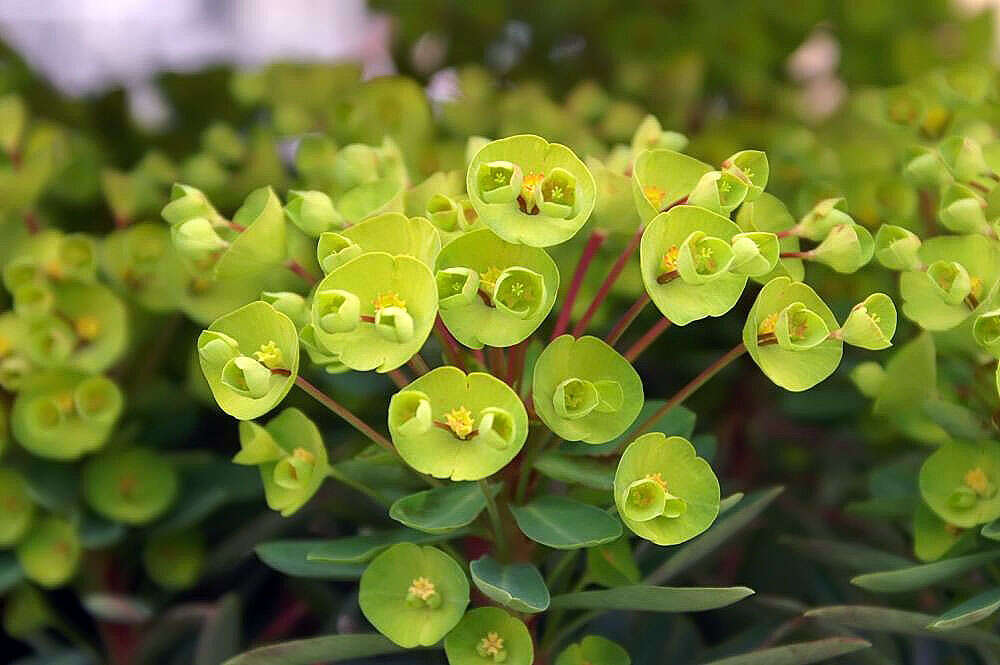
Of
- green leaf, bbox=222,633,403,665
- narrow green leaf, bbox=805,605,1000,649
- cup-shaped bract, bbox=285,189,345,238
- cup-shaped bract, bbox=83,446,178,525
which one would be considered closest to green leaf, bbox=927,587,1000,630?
narrow green leaf, bbox=805,605,1000,649

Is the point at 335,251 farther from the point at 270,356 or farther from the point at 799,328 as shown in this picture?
the point at 799,328

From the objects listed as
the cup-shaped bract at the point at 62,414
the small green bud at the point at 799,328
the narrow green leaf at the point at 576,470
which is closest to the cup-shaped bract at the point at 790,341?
the small green bud at the point at 799,328

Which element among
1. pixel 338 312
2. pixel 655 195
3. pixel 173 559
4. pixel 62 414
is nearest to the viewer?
pixel 338 312

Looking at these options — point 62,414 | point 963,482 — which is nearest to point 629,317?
point 963,482

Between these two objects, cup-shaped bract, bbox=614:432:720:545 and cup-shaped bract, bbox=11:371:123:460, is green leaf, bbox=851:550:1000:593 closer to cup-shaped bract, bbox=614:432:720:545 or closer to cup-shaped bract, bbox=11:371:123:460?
cup-shaped bract, bbox=614:432:720:545

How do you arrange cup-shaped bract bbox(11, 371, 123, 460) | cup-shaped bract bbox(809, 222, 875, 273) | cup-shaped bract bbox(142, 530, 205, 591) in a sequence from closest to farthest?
1. cup-shaped bract bbox(809, 222, 875, 273)
2. cup-shaped bract bbox(11, 371, 123, 460)
3. cup-shaped bract bbox(142, 530, 205, 591)

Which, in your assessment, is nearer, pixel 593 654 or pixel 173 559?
pixel 593 654

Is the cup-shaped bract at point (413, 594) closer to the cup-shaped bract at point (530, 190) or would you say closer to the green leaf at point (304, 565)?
the green leaf at point (304, 565)
